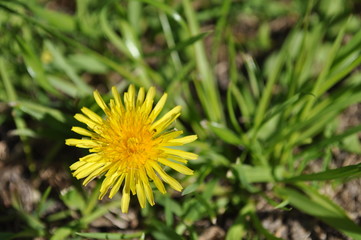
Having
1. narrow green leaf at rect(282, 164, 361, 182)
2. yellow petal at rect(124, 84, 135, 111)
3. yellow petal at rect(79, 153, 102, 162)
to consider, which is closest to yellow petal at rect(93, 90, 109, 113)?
yellow petal at rect(124, 84, 135, 111)

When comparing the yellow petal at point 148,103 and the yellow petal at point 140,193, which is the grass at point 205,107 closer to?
the yellow petal at point 140,193

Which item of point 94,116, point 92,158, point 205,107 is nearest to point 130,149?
point 92,158

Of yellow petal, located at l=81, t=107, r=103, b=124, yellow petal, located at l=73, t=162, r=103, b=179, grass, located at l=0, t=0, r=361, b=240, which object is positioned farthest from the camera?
grass, located at l=0, t=0, r=361, b=240

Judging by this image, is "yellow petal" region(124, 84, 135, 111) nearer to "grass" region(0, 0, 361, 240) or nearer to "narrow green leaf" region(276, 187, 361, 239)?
"grass" region(0, 0, 361, 240)

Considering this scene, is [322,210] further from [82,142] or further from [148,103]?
[82,142]

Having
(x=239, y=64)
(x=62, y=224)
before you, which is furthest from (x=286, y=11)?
(x=62, y=224)

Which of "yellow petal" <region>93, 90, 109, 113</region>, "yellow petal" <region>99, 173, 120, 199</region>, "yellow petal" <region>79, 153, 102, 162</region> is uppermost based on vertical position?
"yellow petal" <region>93, 90, 109, 113</region>

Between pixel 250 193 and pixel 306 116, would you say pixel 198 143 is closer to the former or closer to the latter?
pixel 250 193
